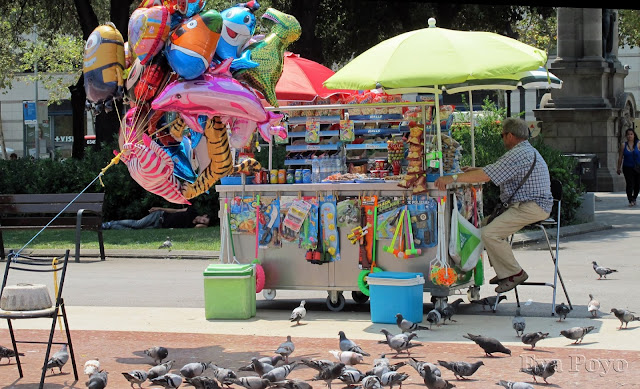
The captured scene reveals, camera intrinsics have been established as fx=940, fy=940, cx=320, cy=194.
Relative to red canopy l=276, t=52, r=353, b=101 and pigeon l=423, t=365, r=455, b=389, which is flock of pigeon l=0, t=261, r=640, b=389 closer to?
pigeon l=423, t=365, r=455, b=389

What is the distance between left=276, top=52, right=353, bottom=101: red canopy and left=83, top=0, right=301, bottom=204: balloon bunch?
151 inches

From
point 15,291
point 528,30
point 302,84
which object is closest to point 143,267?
point 302,84

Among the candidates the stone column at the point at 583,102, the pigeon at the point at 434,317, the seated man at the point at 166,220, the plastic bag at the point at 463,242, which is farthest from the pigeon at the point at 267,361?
the stone column at the point at 583,102

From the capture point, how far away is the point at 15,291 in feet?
22.8

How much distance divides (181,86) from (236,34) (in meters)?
0.87

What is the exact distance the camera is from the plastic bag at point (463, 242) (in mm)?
10078

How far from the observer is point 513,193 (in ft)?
33.3

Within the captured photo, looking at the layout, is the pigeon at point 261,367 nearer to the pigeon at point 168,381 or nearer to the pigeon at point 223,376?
the pigeon at point 223,376

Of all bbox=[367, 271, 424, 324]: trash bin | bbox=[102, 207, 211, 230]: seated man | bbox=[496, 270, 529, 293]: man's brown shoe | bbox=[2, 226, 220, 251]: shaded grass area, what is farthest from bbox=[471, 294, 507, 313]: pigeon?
bbox=[102, 207, 211, 230]: seated man

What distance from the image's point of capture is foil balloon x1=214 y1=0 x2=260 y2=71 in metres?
8.52

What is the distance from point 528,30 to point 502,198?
3968cm

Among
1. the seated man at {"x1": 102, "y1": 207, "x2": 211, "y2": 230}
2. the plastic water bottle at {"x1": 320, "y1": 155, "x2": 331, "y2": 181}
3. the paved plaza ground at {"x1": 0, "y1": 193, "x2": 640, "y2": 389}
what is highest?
the plastic water bottle at {"x1": 320, "y1": 155, "x2": 331, "y2": 181}

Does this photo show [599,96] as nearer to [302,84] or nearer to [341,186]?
[302,84]

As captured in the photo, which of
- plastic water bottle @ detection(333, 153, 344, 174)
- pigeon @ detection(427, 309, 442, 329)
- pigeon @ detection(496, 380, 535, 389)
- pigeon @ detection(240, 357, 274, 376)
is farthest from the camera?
plastic water bottle @ detection(333, 153, 344, 174)
